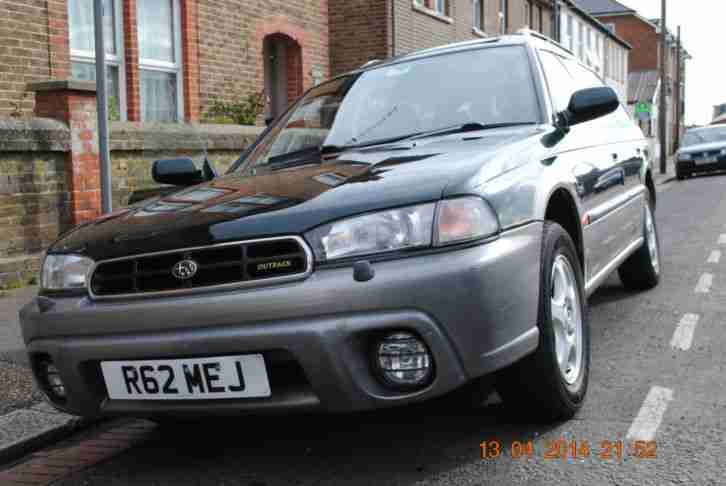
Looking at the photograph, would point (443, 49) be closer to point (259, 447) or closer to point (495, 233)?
point (495, 233)

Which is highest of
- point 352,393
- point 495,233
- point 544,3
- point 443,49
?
point 544,3

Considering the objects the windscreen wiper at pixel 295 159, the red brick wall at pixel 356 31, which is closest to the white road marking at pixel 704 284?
the windscreen wiper at pixel 295 159

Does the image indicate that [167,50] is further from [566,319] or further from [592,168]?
[566,319]

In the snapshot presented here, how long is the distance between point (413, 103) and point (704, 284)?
395 centimetres

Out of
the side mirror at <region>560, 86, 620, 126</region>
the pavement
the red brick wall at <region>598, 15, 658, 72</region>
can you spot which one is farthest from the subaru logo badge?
the red brick wall at <region>598, 15, 658, 72</region>

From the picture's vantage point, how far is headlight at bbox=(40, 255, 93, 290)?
3.50 m

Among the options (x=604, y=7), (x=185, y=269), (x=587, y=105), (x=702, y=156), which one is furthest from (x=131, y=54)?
(x=604, y=7)

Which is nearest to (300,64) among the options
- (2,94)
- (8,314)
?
(2,94)

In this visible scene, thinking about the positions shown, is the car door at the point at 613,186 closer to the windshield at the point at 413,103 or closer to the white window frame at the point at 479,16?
the windshield at the point at 413,103

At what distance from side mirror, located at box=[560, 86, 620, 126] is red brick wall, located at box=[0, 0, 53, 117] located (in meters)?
6.84

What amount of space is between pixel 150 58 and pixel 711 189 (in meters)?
14.9

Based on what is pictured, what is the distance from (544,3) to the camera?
33500 mm

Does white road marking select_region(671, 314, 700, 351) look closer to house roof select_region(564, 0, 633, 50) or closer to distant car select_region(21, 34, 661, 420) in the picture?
distant car select_region(21, 34, 661, 420)

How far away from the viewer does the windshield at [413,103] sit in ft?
15.0
